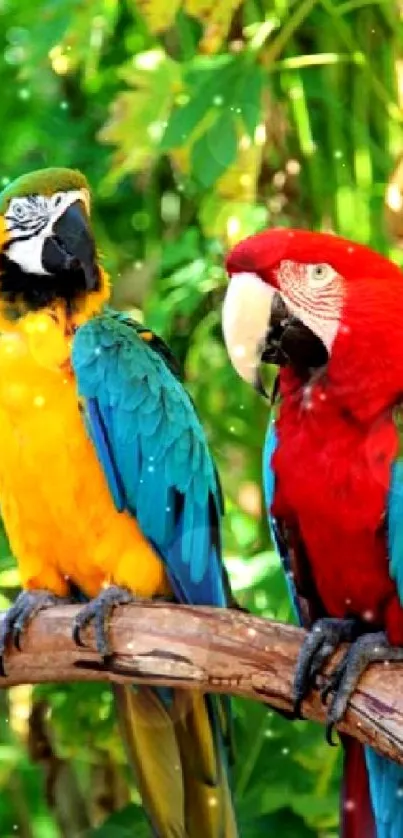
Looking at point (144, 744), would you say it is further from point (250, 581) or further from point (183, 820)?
point (250, 581)

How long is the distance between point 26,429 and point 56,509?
7 cm

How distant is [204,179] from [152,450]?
12.0 inches

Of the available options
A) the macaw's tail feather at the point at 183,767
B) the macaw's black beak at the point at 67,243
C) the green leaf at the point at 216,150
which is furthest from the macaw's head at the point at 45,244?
the macaw's tail feather at the point at 183,767

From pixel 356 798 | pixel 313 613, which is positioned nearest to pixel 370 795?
pixel 356 798

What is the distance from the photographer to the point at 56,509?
3.85 feet

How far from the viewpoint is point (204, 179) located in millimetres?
1346

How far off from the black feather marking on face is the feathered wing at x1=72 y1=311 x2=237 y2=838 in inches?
1.4

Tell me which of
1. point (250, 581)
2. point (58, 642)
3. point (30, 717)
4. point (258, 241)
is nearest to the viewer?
point (258, 241)

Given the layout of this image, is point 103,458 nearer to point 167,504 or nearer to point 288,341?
point 167,504

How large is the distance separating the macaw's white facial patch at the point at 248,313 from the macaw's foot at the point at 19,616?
333 mm

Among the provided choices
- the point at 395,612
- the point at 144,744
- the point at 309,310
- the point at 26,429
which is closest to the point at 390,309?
the point at 309,310

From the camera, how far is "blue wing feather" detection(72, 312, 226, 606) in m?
1.15

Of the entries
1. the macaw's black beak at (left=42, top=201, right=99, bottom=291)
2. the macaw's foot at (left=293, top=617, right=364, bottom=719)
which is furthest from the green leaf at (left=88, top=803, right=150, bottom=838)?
the macaw's black beak at (left=42, top=201, right=99, bottom=291)

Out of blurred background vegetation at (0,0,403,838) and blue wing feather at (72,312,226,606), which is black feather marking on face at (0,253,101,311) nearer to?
blue wing feather at (72,312,226,606)
